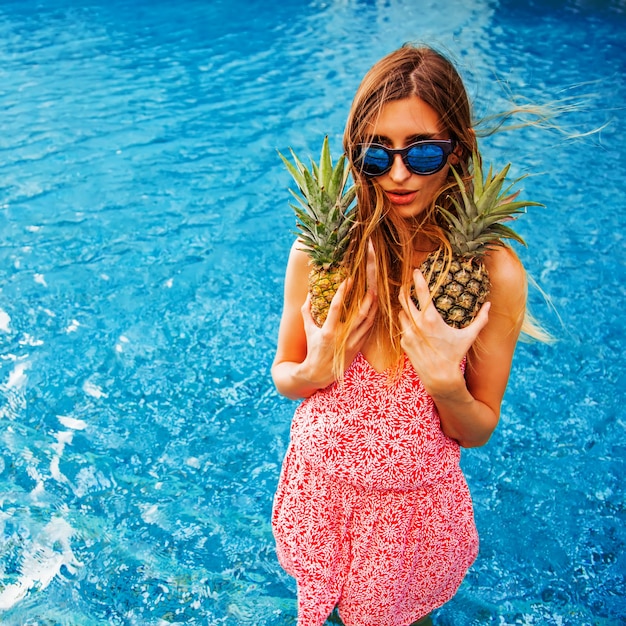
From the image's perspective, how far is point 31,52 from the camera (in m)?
11.3

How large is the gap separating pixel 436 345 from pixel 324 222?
530 millimetres

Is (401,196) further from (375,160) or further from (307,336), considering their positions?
(307,336)

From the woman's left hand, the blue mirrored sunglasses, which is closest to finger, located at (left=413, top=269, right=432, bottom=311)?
the woman's left hand

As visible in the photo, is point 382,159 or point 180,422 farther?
point 180,422

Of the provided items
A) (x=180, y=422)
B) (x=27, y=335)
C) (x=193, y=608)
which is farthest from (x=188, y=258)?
(x=193, y=608)

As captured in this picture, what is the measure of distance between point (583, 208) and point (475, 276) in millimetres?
5616

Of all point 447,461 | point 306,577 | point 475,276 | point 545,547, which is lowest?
point 545,547

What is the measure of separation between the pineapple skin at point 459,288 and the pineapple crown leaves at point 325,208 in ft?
1.04

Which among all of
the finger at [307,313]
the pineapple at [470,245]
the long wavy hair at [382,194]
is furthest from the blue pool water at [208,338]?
the finger at [307,313]

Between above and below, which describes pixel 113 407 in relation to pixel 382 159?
below

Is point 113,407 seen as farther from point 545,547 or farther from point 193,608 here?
point 545,547

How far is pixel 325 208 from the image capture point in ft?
6.92

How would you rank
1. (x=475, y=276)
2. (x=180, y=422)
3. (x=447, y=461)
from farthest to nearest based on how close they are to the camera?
(x=180, y=422)
(x=447, y=461)
(x=475, y=276)

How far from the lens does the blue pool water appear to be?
369cm
